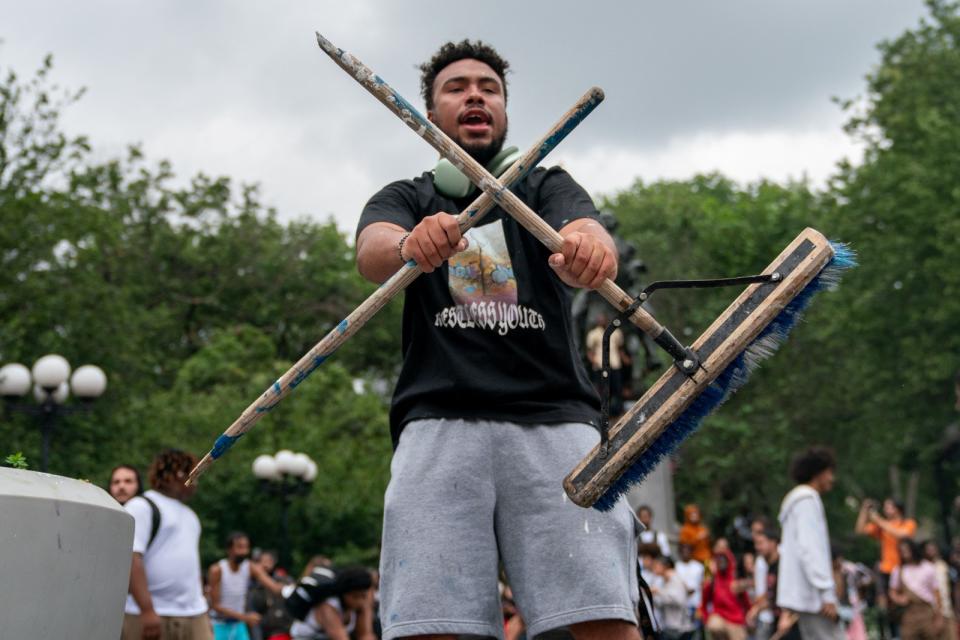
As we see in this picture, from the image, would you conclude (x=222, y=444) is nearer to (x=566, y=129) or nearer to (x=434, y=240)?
(x=434, y=240)

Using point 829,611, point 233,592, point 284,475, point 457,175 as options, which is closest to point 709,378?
point 457,175

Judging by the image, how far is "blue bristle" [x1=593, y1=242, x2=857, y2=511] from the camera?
11.3 feet

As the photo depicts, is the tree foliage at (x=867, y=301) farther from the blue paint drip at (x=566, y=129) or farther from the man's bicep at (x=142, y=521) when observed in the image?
the blue paint drip at (x=566, y=129)

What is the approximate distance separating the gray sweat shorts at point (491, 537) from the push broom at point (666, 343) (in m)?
0.16

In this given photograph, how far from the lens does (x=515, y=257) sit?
377 cm

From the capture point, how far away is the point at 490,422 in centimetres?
362

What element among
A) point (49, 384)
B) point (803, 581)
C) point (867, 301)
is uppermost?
point (867, 301)

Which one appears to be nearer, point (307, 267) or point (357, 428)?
point (357, 428)

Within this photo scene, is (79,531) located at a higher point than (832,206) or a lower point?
lower

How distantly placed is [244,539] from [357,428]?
22.0 meters

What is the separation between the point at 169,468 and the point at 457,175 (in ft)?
12.1

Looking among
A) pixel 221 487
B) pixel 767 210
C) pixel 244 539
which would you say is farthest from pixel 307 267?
pixel 244 539

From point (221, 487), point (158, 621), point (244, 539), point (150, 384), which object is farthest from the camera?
point (221, 487)

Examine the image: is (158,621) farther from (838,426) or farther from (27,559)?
(838,426)
